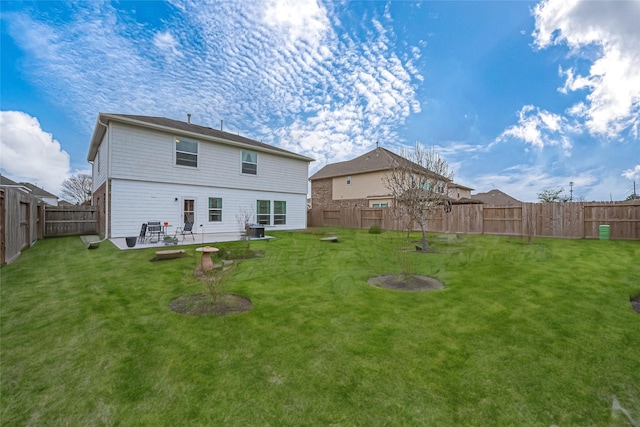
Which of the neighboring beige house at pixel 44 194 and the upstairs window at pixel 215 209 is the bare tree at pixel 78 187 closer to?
the neighboring beige house at pixel 44 194

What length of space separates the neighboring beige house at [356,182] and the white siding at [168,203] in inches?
422

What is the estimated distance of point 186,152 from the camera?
14.2m

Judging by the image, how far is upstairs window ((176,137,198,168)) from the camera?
1399 cm

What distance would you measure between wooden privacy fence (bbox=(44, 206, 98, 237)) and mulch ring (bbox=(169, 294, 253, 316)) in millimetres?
13854

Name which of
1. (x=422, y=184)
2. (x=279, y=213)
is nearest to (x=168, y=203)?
(x=279, y=213)

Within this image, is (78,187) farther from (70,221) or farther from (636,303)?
(636,303)

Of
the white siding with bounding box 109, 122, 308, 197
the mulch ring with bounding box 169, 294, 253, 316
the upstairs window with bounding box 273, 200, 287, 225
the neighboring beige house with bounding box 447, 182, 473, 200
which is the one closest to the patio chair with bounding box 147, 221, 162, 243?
the white siding with bounding box 109, 122, 308, 197

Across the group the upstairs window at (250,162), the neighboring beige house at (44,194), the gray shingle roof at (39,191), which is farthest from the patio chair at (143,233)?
the gray shingle roof at (39,191)

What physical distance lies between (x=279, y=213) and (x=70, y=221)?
10812 millimetres

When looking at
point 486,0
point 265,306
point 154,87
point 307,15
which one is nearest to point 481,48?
point 486,0

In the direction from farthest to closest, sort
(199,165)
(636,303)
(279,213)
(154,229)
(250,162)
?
(279,213) < (250,162) < (199,165) < (154,229) < (636,303)

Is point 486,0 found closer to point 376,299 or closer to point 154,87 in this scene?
point 376,299

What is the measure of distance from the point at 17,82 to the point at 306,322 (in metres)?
18.4

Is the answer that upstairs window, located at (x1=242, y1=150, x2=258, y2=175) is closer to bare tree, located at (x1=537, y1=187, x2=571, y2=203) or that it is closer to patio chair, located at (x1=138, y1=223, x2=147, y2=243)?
patio chair, located at (x1=138, y1=223, x2=147, y2=243)
